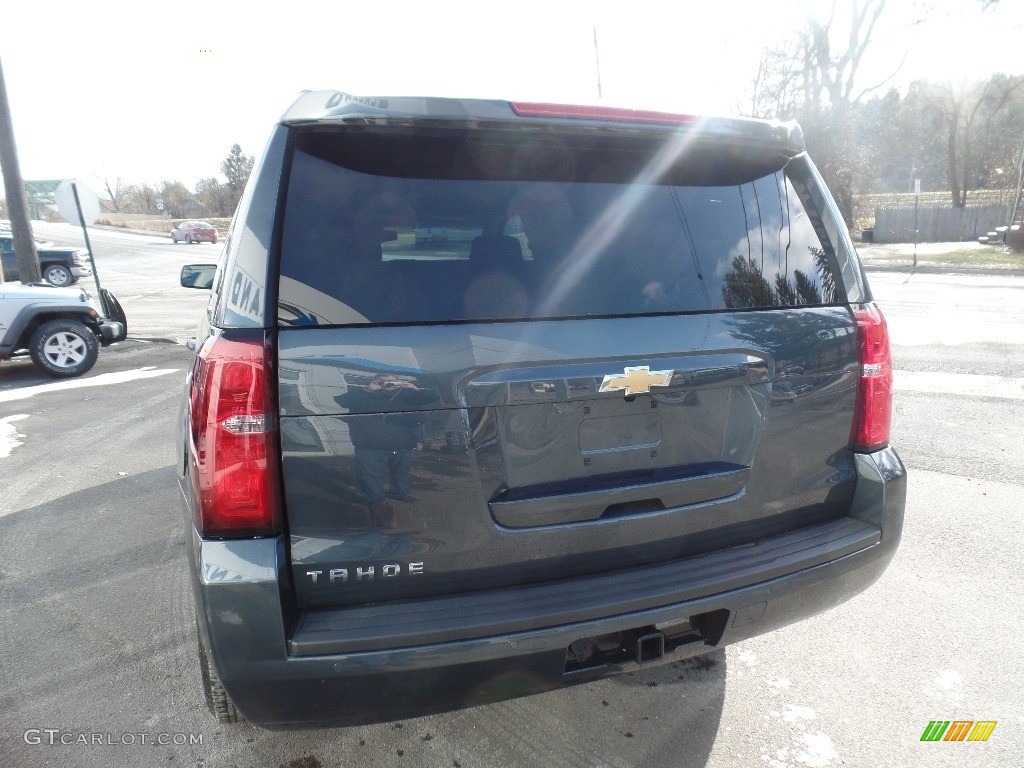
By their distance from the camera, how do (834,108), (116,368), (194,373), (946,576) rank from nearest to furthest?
(194,373), (946,576), (116,368), (834,108)

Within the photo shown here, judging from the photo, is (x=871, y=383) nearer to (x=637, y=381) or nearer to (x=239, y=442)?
(x=637, y=381)

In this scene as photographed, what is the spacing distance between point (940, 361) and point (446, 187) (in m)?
8.09

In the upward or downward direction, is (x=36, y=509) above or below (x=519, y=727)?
above

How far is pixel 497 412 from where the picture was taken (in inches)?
71.4

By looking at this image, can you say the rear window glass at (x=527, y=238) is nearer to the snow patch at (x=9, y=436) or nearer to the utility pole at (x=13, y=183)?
the snow patch at (x=9, y=436)

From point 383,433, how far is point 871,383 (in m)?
1.63

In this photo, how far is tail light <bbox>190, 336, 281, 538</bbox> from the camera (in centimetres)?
171

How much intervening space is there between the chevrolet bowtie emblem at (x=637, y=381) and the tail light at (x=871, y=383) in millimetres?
779

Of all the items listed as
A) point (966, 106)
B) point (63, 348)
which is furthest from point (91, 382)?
point (966, 106)

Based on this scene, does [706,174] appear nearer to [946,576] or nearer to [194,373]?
[194,373]

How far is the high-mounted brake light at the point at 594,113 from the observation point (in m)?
1.90

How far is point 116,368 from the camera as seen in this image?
364 inches

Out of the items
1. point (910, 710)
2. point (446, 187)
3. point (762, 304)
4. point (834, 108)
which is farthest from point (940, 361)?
point (834, 108)

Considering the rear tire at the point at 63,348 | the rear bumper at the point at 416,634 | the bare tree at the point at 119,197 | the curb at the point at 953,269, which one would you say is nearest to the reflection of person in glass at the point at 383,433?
the rear bumper at the point at 416,634
